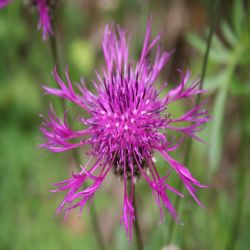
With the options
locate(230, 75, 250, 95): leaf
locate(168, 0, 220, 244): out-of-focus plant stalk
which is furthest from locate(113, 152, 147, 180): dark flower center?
locate(230, 75, 250, 95): leaf

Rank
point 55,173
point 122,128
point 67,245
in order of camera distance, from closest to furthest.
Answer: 1. point 122,128
2. point 67,245
3. point 55,173

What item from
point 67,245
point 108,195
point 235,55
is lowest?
point 67,245

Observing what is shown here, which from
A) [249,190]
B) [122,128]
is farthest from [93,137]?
[249,190]

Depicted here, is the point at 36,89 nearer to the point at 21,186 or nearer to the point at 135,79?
the point at 21,186

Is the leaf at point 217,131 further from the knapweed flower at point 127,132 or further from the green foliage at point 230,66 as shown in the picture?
the knapweed flower at point 127,132

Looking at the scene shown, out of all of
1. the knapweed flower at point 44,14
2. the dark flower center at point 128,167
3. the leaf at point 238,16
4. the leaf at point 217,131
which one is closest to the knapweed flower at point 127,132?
the dark flower center at point 128,167

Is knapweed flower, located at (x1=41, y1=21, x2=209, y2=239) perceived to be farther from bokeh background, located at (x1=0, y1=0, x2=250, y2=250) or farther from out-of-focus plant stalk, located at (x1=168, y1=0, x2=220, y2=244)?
bokeh background, located at (x1=0, y1=0, x2=250, y2=250)

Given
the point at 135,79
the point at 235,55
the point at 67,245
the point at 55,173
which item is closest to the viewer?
the point at 135,79

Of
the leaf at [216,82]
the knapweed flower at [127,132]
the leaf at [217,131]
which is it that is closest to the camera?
the knapweed flower at [127,132]

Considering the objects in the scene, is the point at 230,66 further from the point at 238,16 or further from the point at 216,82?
the point at 238,16
